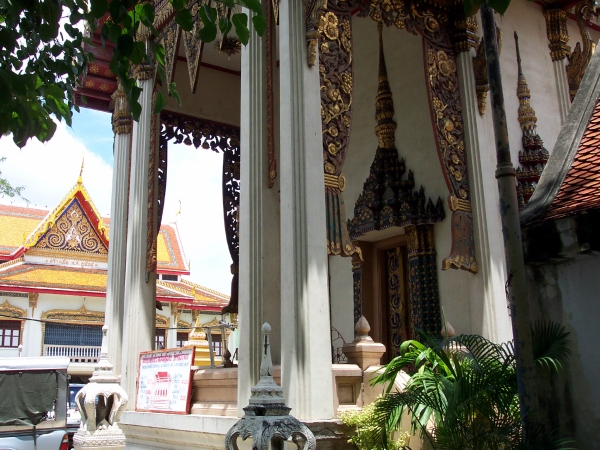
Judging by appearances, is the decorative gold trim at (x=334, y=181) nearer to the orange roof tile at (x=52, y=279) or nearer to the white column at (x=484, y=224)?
the white column at (x=484, y=224)

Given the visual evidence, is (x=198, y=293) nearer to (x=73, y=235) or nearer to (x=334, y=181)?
(x=73, y=235)

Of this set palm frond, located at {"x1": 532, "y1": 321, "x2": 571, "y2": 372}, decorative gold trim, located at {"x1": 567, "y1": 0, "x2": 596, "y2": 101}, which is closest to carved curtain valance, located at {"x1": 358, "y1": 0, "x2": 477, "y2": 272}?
decorative gold trim, located at {"x1": 567, "y1": 0, "x2": 596, "y2": 101}

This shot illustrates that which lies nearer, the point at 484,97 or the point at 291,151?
the point at 291,151

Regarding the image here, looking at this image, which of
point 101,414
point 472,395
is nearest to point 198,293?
point 101,414

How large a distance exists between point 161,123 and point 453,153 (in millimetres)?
5200

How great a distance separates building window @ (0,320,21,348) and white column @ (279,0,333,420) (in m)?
21.7

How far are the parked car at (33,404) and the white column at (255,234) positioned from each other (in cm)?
434

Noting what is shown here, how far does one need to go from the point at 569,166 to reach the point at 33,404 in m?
8.52

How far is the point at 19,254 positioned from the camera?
1034 inches

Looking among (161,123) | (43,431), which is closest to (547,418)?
(43,431)

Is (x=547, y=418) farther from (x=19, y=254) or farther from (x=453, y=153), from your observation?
(x=19, y=254)

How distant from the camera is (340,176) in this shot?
676 cm

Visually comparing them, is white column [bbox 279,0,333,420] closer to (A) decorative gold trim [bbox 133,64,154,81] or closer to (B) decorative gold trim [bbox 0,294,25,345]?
(A) decorative gold trim [bbox 133,64,154,81]

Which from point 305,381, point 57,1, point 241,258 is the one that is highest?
point 57,1
